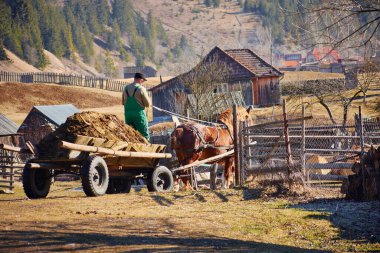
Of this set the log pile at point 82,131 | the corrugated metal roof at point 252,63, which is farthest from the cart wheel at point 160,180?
the corrugated metal roof at point 252,63

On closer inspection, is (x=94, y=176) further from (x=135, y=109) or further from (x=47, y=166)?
(x=135, y=109)

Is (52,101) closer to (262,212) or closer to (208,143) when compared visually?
(208,143)

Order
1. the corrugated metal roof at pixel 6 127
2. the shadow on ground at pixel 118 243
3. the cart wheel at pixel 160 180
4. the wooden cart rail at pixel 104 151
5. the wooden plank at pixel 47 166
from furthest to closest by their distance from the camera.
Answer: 1. the corrugated metal roof at pixel 6 127
2. the cart wheel at pixel 160 180
3. the wooden plank at pixel 47 166
4. the wooden cart rail at pixel 104 151
5. the shadow on ground at pixel 118 243

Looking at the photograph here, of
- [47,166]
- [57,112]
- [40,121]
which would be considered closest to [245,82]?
[57,112]

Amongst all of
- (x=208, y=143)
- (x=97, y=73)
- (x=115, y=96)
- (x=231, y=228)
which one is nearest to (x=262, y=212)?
(x=231, y=228)

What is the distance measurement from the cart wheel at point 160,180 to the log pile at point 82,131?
163 cm

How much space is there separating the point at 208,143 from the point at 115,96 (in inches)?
3002

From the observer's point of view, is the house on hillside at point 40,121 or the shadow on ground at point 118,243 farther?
the house on hillside at point 40,121

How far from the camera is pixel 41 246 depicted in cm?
991

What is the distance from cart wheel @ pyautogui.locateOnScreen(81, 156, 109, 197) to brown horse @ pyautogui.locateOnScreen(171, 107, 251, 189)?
21.4 ft

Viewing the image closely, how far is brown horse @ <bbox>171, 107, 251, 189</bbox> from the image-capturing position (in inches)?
889

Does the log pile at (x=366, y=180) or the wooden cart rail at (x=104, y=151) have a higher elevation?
the wooden cart rail at (x=104, y=151)

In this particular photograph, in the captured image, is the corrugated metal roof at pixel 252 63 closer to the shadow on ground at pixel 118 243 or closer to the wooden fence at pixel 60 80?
the wooden fence at pixel 60 80

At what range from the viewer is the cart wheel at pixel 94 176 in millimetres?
14828
